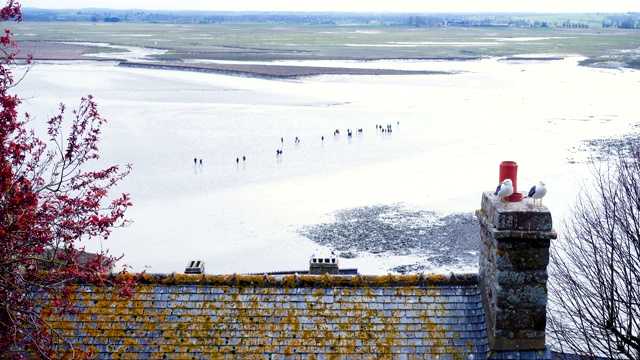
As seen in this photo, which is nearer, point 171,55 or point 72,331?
point 72,331

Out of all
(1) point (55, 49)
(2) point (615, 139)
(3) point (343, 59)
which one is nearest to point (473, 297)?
(2) point (615, 139)

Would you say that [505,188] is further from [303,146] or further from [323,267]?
[303,146]

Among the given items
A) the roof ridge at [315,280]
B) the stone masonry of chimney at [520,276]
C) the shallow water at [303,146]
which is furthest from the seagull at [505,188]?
the shallow water at [303,146]

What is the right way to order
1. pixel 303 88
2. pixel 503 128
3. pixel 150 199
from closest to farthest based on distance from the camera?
pixel 150 199, pixel 503 128, pixel 303 88

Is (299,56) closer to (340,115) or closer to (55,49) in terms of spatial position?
(55,49)

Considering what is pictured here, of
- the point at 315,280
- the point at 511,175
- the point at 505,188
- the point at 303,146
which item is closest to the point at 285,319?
the point at 315,280

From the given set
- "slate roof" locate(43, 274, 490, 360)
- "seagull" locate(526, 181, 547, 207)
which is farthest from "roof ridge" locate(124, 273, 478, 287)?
"seagull" locate(526, 181, 547, 207)

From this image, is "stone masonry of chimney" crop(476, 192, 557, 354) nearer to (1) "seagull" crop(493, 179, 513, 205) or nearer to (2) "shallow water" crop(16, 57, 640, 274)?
(1) "seagull" crop(493, 179, 513, 205)
